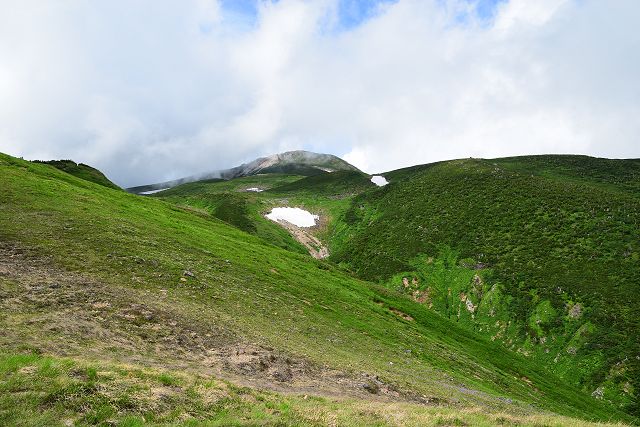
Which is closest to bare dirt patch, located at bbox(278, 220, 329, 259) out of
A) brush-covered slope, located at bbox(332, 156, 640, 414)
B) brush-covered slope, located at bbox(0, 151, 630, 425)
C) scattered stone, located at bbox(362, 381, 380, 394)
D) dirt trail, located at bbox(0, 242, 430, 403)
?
brush-covered slope, located at bbox(332, 156, 640, 414)

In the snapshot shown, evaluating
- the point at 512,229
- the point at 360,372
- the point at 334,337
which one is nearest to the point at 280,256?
the point at 334,337

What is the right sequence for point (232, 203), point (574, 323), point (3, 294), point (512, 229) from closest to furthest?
point (3, 294), point (574, 323), point (512, 229), point (232, 203)

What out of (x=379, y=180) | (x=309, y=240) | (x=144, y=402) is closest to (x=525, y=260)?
(x=309, y=240)

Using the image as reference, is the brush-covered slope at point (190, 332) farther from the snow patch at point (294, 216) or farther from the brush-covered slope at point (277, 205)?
the snow patch at point (294, 216)

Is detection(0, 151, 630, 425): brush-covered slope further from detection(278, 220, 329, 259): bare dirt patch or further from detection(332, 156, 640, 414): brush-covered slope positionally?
detection(278, 220, 329, 259): bare dirt patch

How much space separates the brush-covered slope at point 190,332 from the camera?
15477mm

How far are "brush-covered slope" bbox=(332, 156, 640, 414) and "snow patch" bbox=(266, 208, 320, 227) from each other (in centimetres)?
1283

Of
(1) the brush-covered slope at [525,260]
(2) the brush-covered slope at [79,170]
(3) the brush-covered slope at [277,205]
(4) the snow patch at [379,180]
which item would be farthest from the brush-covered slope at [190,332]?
(4) the snow patch at [379,180]

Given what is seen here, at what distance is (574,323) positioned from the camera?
61.2m

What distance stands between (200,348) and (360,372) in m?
11.7

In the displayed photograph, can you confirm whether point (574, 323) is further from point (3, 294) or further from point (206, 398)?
point (3, 294)

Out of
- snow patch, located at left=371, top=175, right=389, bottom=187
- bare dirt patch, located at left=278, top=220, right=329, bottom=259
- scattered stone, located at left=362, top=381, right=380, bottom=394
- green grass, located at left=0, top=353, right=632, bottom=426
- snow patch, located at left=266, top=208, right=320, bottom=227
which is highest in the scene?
snow patch, located at left=371, top=175, right=389, bottom=187

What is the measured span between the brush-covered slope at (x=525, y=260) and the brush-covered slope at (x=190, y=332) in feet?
31.2

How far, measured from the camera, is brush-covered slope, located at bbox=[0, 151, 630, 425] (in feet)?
50.8
